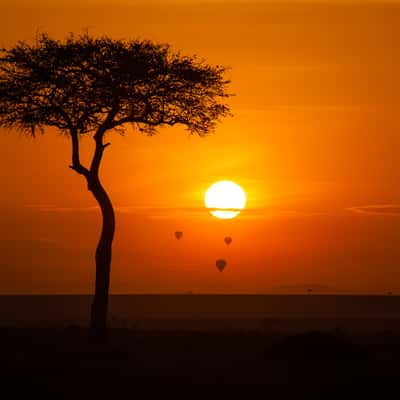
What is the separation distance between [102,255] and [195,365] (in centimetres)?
1006

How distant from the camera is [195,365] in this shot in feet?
137

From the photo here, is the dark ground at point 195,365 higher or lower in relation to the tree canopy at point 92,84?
lower

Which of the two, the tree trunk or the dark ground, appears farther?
the tree trunk

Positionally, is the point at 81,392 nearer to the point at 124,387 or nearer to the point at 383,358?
the point at 124,387

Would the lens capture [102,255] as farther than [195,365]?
Yes

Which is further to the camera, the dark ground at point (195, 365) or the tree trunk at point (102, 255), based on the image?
the tree trunk at point (102, 255)

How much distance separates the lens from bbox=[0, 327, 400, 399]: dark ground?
37.2 metres

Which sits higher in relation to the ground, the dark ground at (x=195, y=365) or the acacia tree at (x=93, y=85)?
the acacia tree at (x=93, y=85)

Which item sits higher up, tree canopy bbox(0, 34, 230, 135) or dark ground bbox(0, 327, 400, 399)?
tree canopy bbox(0, 34, 230, 135)

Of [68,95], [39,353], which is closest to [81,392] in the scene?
[39,353]

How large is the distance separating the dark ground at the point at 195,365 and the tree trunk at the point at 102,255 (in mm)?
1008

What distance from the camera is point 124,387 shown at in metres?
37.4

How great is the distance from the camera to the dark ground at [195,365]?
1463 inches

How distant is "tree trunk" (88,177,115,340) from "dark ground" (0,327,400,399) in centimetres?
101
